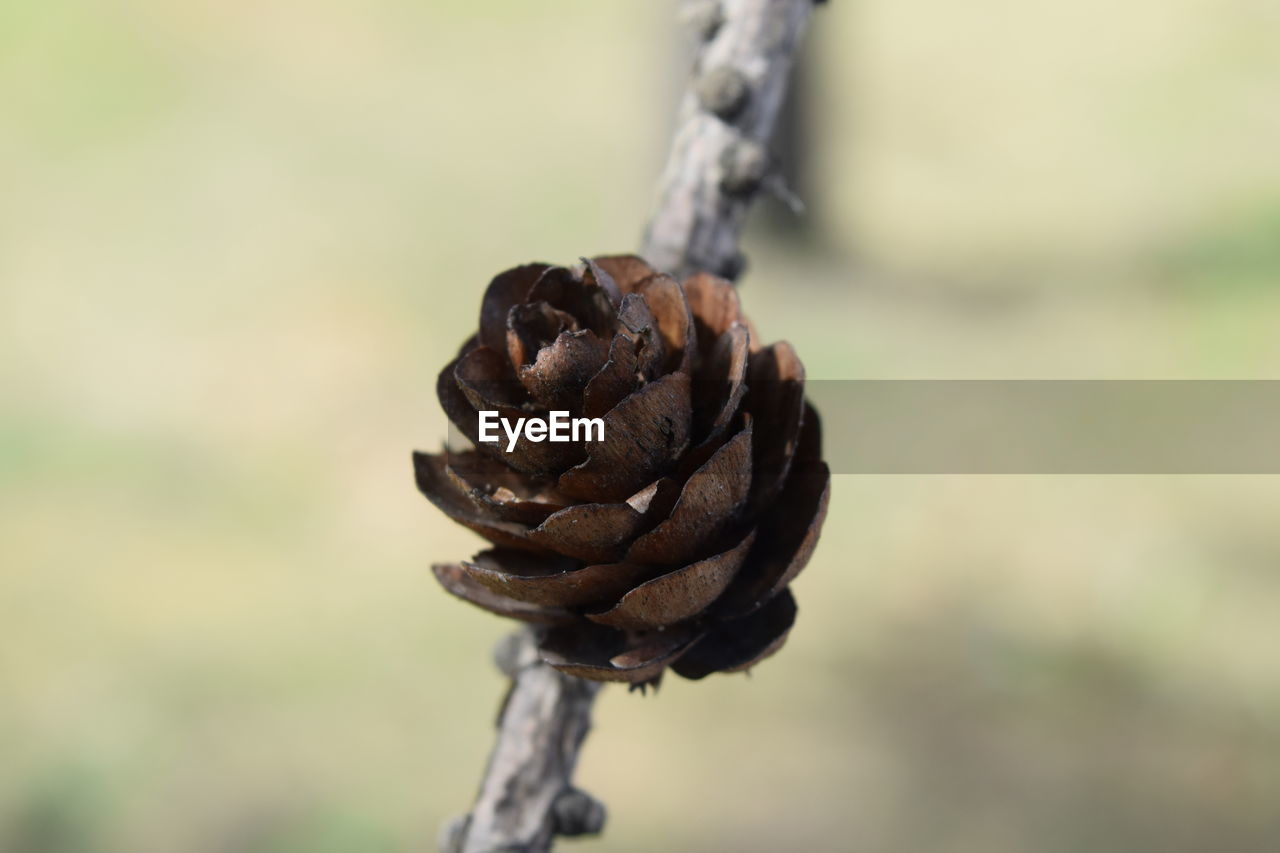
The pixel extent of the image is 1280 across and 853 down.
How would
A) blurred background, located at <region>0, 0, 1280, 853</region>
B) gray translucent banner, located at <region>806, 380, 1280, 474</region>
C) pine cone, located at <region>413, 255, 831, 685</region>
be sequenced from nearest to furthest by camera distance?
1. pine cone, located at <region>413, 255, 831, 685</region>
2. blurred background, located at <region>0, 0, 1280, 853</region>
3. gray translucent banner, located at <region>806, 380, 1280, 474</region>

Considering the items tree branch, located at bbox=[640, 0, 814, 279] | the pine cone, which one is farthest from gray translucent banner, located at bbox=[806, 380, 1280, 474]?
the pine cone

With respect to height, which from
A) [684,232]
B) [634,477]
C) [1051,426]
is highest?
[1051,426]

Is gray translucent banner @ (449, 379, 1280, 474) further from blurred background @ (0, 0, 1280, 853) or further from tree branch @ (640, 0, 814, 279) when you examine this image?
tree branch @ (640, 0, 814, 279)

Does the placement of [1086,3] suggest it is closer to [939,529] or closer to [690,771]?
[939,529]

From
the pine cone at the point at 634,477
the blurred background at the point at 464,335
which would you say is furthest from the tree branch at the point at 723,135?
the blurred background at the point at 464,335

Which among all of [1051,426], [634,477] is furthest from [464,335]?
[634,477]

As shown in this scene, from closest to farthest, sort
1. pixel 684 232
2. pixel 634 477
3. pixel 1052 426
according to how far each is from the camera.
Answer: pixel 634 477 → pixel 684 232 → pixel 1052 426

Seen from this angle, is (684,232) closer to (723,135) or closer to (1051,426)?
(723,135)
